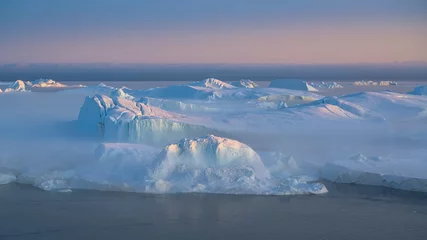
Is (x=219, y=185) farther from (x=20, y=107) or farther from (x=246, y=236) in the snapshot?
(x=20, y=107)

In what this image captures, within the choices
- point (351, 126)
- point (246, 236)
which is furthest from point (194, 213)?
point (351, 126)

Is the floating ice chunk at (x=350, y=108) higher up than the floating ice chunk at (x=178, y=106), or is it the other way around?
Result: the floating ice chunk at (x=350, y=108)

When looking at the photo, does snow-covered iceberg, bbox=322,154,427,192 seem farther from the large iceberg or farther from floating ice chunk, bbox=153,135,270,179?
floating ice chunk, bbox=153,135,270,179

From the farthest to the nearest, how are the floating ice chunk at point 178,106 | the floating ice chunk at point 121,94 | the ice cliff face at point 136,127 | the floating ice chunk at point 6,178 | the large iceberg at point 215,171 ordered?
the floating ice chunk at point 121,94
the floating ice chunk at point 178,106
the ice cliff face at point 136,127
the floating ice chunk at point 6,178
the large iceberg at point 215,171

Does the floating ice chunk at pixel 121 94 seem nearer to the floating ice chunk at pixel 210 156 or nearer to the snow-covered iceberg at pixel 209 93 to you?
the snow-covered iceberg at pixel 209 93

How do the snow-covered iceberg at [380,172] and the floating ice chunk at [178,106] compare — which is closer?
the snow-covered iceberg at [380,172]

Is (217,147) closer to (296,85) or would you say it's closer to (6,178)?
(6,178)

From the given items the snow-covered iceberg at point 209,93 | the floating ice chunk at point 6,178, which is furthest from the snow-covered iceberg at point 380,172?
the snow-covered iceberg at point 209,93

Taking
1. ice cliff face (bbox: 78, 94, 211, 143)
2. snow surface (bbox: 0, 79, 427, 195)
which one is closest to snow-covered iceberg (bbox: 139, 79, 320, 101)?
snow surface (bbox: 0, 79, 427, 195)
